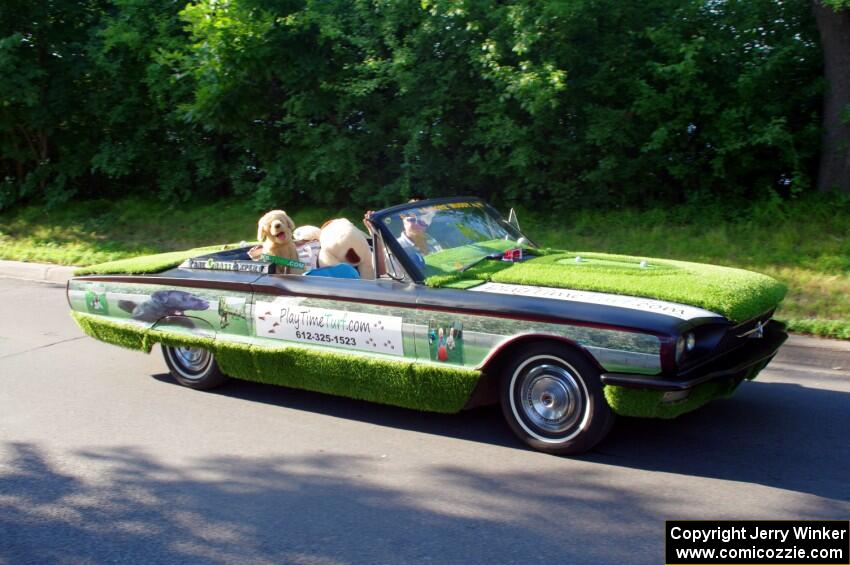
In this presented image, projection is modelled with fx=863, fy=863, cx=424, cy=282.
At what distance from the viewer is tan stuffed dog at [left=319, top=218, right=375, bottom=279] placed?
6133 millimetres

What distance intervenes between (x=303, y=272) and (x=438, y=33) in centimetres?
555

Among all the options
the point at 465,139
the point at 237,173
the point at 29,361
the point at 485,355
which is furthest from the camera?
the point at 237,173

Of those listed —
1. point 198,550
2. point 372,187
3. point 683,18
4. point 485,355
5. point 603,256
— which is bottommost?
point 198,550

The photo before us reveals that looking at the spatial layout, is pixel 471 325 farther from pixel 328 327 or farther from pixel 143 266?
pixel 143 266

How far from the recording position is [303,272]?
20.4 feet

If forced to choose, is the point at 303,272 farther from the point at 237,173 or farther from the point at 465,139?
the point at 237,173

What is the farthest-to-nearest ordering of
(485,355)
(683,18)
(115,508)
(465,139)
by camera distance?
(465,139), (683,18), (485,355), (115,508)

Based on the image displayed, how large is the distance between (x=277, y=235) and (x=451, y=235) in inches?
51.7

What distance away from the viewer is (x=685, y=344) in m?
4.68

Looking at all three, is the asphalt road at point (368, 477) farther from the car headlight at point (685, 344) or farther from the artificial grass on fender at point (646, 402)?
the car headlight at point (685, 344)

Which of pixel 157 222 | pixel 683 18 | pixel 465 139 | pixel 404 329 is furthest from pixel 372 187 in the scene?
pixel 404 329

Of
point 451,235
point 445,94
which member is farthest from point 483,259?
point 445,94

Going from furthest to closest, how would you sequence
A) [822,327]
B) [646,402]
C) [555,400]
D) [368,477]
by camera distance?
[822,327]
[555,400]
[368,477]
[646,402]

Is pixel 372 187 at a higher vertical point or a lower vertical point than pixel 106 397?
higher
